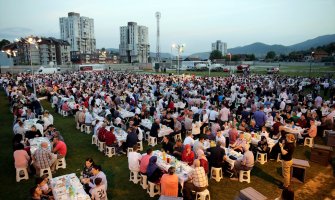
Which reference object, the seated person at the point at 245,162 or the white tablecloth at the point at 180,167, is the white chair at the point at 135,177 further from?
the seated person at the point at 245,162

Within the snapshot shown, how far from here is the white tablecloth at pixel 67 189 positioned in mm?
5703

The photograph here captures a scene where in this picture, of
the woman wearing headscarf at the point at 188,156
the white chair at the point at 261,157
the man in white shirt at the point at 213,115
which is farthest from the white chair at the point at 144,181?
the man in white shirt at the point at 213,115

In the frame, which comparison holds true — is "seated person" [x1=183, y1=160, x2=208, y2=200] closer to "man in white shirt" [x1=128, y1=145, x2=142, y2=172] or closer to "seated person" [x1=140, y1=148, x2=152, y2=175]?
"seated person" [x1=140, y1=148, x2=152, y2=175]

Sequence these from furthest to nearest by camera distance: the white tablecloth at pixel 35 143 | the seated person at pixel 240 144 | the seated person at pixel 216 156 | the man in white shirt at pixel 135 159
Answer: the seated person at pixel 240 144 → the white tablecloth at pixel 35 143 → the seated person at pixel 216 156 → the man in white shirt at pixel 135 159

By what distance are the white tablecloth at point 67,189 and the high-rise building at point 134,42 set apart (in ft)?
490

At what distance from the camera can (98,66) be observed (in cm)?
7481

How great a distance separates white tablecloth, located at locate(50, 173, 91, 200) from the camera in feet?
18.7

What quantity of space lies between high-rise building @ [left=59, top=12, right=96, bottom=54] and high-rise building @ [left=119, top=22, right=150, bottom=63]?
73.4 feet

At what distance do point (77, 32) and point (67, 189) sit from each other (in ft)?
501

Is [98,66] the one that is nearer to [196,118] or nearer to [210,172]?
[196,118]

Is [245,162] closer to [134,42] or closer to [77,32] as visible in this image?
[77,32]

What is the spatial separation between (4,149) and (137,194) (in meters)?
7.52

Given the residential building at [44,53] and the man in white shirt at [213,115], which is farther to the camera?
the residential building at [44,53]

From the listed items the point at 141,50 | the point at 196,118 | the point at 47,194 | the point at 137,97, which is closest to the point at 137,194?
the point at 47,194
